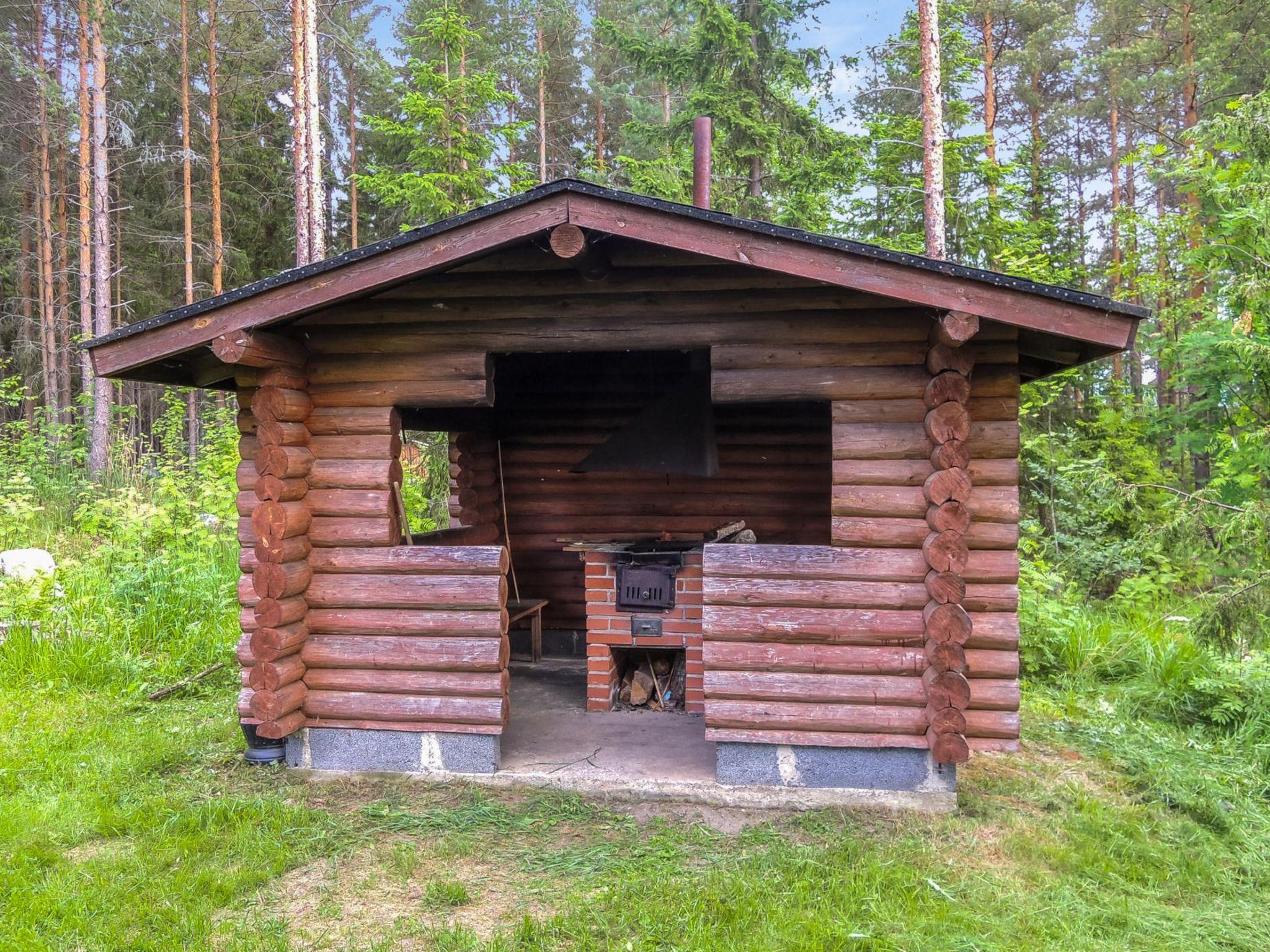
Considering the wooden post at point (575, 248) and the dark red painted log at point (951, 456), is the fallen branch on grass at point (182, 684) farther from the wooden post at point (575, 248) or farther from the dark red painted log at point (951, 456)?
the dark red painted log at point (951, 456)

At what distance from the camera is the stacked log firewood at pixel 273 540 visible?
15.1 ft

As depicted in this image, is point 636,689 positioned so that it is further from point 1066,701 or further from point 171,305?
point 171,305

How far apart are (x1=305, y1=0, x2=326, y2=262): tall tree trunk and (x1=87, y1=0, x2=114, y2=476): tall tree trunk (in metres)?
3.53

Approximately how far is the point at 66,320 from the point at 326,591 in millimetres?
16924

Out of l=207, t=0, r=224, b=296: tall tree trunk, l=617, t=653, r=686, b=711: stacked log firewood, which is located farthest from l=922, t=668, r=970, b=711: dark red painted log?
l=207, t=0, r=224, b=296: tall tree trunk

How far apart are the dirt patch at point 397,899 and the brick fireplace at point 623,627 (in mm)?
2221

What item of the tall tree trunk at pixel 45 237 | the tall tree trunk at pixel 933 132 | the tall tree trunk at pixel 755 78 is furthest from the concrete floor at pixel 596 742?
the tall tree trunk at pixel 45 237

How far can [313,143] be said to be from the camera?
38.5 feet

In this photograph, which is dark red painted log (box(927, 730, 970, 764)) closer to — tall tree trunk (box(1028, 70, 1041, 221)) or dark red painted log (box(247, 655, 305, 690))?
dark red painted log (box(247, 655, 305, 690))

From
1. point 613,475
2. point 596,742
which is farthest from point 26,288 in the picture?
point 596,742

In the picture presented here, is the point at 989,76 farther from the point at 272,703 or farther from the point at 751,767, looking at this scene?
the point at 272,703

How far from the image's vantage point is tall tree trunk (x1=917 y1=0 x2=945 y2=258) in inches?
383

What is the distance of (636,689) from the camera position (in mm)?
6176

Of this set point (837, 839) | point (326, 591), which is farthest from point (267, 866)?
point (837, 839)
